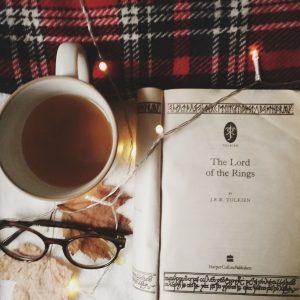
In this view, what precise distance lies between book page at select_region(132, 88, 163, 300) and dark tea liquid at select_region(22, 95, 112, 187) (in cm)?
5

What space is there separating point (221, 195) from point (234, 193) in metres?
0.02

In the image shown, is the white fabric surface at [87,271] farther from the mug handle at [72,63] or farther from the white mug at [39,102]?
the mug handle at [72,63]

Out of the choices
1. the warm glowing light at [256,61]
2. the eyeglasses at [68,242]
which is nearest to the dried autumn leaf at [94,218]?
the eyeglasses at [68,242]

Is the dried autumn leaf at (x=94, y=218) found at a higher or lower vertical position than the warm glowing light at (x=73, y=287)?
higher

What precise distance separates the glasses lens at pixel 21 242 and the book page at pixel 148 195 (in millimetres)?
146

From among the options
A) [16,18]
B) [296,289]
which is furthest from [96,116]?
[296,289]

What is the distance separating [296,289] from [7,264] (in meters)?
0.39

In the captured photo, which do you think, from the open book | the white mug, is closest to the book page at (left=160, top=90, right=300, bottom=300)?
the open book

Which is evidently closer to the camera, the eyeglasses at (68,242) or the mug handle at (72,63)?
the mug handle at (72,63)

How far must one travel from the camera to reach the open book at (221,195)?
518 mm

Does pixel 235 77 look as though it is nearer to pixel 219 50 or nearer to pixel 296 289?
pixel 219 50

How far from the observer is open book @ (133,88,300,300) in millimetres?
518

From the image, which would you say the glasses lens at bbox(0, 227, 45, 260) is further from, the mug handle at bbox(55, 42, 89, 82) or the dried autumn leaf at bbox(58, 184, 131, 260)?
the mug handle at bbox(55, 42, 89, 82)

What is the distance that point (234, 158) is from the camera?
522mm
